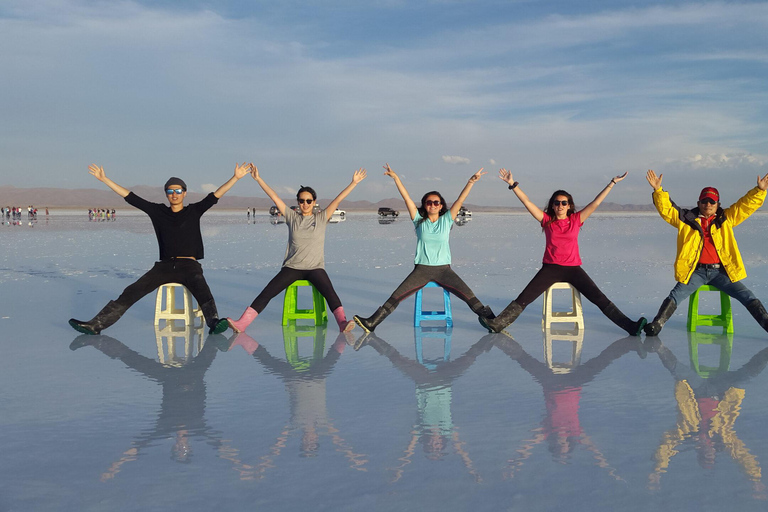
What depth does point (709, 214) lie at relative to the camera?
739cm

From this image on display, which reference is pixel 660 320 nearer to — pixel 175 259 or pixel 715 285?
pixel 715 285

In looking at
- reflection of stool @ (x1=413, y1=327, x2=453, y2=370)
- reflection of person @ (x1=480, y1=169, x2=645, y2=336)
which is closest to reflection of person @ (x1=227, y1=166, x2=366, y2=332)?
reflection of stool @ (x1=413, y1=327, x2=453, y2=370)

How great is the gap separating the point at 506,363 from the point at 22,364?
15.0 feet

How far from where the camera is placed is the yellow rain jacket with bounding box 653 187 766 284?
728 cm

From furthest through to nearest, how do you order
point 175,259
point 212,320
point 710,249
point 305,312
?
point 305,312 < point 175,259 < point 212,320 < point 710,249

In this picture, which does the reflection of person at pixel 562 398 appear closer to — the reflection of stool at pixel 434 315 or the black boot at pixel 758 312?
the reflection of stool at pixel 434 315

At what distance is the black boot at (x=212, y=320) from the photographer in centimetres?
738

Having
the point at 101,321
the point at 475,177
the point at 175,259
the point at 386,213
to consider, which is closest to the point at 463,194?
the point at 475,177

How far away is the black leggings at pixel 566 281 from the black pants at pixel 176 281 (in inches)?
145

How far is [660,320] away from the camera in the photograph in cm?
739

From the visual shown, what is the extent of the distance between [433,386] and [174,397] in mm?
2059

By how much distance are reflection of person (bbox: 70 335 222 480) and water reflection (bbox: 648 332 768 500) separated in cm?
273

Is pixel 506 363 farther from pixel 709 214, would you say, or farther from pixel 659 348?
pixel 709 214

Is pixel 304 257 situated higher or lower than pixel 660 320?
higher
